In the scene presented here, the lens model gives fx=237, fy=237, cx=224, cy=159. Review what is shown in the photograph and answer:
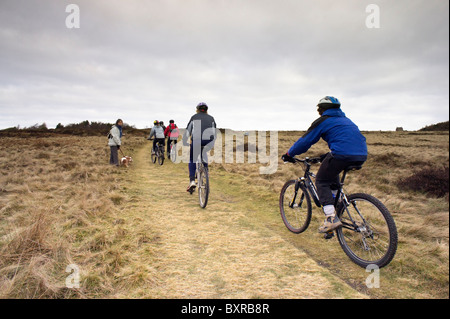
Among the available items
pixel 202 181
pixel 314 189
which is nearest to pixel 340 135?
pixel 314 189

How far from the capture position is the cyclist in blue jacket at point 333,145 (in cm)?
352

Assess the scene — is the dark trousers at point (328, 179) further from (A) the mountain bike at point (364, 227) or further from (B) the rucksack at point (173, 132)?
(B) the rucksack at point (173, 132)

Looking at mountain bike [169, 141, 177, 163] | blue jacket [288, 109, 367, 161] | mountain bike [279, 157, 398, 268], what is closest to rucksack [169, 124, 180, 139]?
mountain bike [169, 141, 177, 163]

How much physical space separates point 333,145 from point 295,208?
2.03 meters

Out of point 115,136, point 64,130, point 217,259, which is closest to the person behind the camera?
point 217,259

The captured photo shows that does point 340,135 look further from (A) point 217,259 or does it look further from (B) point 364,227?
(A) point 217,259

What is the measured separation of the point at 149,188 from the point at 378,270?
7329mm

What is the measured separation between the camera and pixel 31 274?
2947mm

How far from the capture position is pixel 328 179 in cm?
394

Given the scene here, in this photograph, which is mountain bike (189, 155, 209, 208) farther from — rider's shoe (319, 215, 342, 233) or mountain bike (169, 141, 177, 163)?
mountain bike (169, 141, 177, 163)
